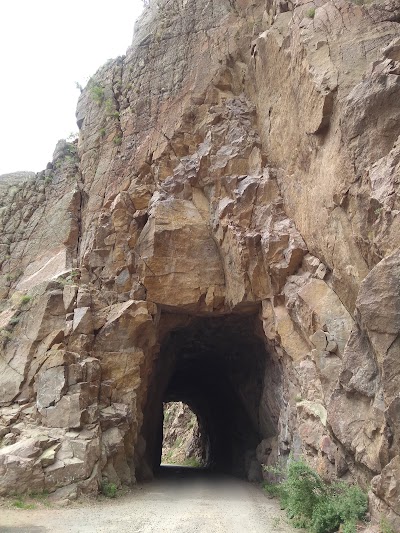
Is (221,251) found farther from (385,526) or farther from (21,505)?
(385,526)

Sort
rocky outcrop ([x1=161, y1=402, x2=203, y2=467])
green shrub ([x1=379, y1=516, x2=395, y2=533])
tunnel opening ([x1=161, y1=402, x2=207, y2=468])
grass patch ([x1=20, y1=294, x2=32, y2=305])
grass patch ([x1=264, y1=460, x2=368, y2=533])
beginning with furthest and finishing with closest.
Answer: rocky outcrop ([x1=161, y1=402, x2=203, y2=467]) < tunnel opening ([x1=161, y1=402, x2=207, y2=468]) < grass patch ([x1=20, y1=294, x2=32, y2=305]) < grass patch ([x1=264, y1=460, x2=368, y2=533]) < green shrub ([x1=379, y1=516, x2=395, y2=533])

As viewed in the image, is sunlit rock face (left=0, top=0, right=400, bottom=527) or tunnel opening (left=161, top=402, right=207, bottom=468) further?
tunnel opening (left=161, top=402, right=207, bottom=468)

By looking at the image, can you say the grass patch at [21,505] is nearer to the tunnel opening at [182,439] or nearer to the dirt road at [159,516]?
the dirt road at [159,516]

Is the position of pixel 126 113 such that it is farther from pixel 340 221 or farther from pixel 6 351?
pixel 340 221

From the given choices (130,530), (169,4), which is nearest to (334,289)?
(130,530)

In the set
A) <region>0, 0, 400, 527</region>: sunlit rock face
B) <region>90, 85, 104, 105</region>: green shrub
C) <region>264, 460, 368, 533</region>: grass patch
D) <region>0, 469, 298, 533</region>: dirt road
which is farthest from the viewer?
<region>90, 85, 104, 105</region>: green shrub

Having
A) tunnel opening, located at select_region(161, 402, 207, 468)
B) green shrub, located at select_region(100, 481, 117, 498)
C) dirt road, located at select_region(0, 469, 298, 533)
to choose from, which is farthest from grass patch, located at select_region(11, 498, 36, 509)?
tunnel opening, located at select_region(161, 402, 207, 468)

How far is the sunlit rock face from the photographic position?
950 centimetres

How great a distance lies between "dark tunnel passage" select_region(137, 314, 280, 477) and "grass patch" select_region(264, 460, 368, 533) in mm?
6854

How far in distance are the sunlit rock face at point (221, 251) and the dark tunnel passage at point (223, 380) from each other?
181 millimetres

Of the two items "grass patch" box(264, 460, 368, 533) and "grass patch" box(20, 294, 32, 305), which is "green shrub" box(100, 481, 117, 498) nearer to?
"grass patch" box(264, 460, 368, 533)

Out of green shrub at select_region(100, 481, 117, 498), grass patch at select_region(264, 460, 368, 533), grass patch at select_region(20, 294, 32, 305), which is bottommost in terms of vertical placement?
green shrub at select_region(100, 481, 117, 498)

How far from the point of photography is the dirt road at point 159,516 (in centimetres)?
873

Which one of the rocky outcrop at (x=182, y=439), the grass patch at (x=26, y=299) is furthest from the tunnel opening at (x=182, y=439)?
the grass patch at (x=26, y=299)
